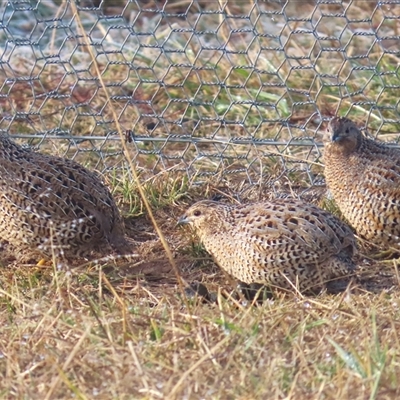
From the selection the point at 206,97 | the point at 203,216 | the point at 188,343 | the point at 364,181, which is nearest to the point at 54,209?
the point at 203,216

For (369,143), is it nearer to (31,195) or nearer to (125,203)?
(125,203)

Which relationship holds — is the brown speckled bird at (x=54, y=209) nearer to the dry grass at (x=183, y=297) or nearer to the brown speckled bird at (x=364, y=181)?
the dry grass at (x=183, y=297)

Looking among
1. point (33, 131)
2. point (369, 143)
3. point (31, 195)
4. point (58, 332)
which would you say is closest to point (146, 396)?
point (58, 332)

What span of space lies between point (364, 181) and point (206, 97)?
89.9 inches

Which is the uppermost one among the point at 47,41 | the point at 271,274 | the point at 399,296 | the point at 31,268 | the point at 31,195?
the point at 399,296

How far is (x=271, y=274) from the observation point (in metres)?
5.04

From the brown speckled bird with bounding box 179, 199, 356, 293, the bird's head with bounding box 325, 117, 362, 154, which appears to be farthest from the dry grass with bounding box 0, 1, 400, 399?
the bird's head with bounding box 325, 117, 362, 154

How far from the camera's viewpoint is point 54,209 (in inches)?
210

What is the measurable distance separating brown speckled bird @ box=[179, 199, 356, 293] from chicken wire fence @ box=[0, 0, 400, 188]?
87 cm

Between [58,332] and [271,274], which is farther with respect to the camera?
[271,274]

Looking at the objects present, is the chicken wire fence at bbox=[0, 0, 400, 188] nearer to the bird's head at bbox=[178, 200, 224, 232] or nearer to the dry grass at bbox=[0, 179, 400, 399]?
the bird's head at bbox=[178, 200, 224, 232]

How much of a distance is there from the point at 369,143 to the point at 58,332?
224 cm

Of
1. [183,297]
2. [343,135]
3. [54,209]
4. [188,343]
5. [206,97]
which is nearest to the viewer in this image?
[188,343]

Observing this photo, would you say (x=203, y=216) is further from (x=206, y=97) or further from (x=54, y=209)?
(x=206, y=97)
